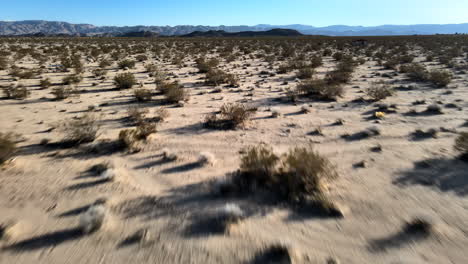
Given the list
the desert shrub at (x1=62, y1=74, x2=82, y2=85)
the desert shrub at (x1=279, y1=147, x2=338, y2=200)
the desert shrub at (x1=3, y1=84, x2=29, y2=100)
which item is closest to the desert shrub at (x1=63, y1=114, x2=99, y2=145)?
the desert shrub at (x1=279, y1=147, x2=338, y2=200)

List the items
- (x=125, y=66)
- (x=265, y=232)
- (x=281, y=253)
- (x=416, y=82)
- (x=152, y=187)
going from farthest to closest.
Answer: (x=125, y=66), (x=416, y=82), (x=152, y=187), (x=265, y=232), (x=281, y=253)

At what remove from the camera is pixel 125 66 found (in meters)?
14.3

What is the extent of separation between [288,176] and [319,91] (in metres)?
5.94

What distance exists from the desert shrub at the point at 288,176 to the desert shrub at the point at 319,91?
4980 mm

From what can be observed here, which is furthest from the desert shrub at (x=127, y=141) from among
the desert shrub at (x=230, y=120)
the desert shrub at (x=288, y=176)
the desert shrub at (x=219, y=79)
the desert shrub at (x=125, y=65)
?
the desert shrub at (x=125, y=65)

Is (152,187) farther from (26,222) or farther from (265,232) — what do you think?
(265,232)

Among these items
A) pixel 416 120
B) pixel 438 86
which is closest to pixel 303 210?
pixel 416 120

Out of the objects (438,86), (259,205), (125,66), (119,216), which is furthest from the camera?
(125,66)

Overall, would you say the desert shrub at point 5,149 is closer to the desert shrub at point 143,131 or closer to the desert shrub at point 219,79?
the desert shrub at point 143,131

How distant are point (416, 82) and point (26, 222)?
13.3 metres

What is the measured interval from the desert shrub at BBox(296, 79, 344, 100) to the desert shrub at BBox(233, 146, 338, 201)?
4980mm

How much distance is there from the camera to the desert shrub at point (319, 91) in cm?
795

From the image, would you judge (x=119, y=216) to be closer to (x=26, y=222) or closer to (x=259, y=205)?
(x=26, y=222)

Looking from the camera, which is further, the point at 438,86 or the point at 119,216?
the point at 438,86
